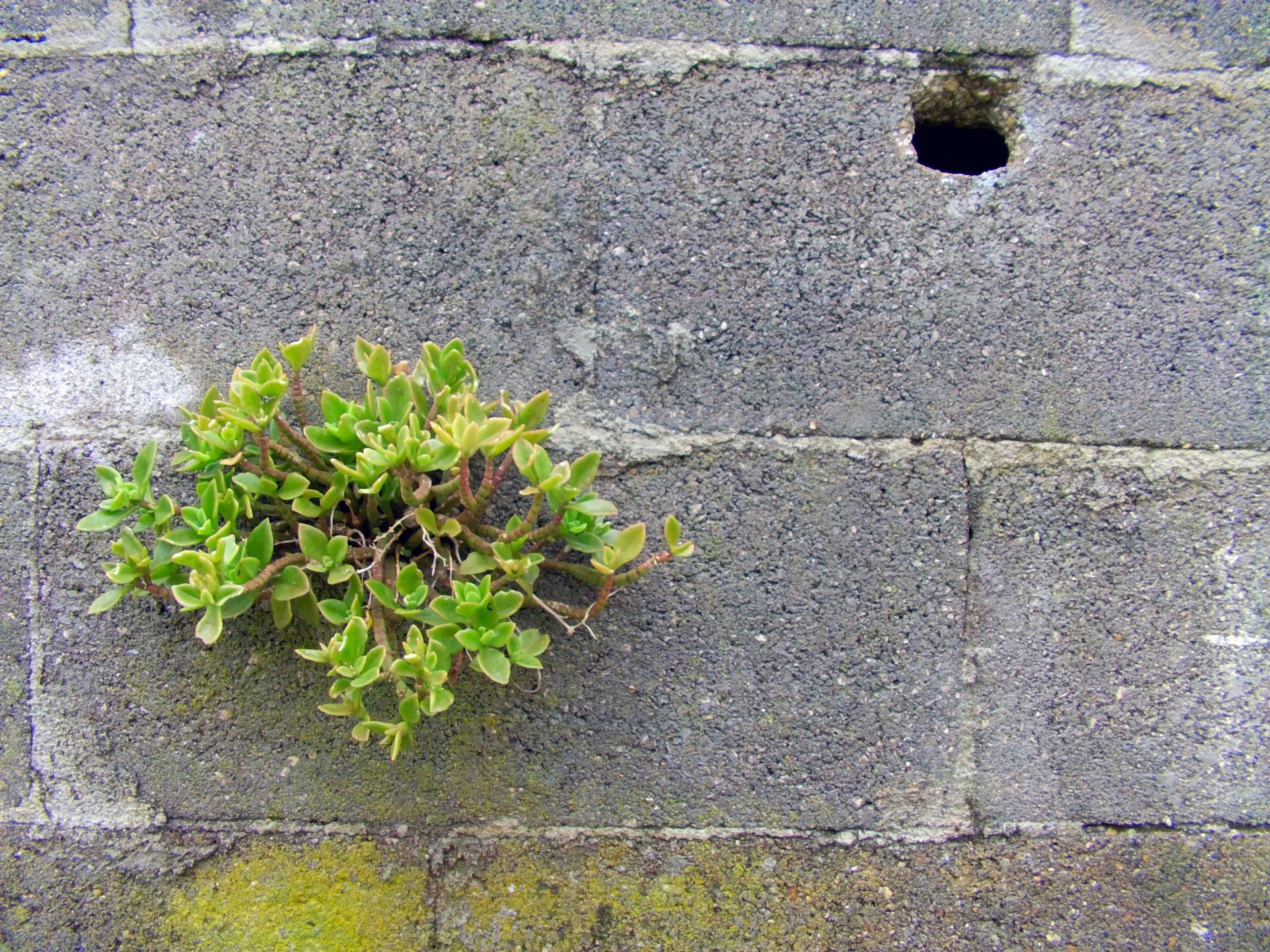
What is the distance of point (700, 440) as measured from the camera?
4.56 ft

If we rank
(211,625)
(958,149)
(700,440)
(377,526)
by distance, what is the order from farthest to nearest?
(958,149) < (700,440) < (377,526) < (211,625)

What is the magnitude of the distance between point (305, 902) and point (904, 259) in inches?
59.9

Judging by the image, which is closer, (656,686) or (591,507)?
(591,507)

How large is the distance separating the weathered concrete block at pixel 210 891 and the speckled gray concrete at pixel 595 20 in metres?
1.39

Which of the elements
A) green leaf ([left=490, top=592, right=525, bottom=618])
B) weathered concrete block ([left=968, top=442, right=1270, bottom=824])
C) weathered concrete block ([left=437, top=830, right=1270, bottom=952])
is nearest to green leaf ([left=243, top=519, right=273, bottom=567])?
green leaf ([left=490, top=592, right=525, bottom=618])

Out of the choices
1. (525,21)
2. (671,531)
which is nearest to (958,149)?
(525,21)

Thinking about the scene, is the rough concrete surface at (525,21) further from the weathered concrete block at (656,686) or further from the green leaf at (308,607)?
the green leaf at (308,607)

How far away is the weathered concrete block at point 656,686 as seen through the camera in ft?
4.57

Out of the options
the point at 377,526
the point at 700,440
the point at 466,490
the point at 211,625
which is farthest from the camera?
the point at 700,440

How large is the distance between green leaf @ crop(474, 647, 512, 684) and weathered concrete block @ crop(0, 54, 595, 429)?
0.47 meters

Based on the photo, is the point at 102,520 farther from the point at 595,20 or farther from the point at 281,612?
the point at 595,20

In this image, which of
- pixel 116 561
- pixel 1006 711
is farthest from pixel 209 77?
pixel 1006 711

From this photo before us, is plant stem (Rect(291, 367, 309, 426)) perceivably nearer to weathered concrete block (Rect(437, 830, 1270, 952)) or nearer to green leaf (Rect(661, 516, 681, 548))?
green leaf (Rect(661, 516, 681, 548))

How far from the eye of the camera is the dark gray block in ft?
4.58
